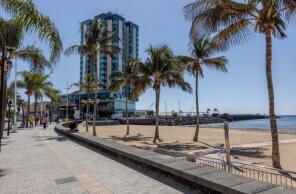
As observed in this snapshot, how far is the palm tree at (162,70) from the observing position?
24.5 m

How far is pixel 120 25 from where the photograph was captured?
130 m

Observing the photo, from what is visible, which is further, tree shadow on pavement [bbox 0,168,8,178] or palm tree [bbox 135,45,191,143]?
palm tree [bbox 135,45,191,143]

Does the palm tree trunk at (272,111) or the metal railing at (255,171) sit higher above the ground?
the palm tree trunk at (272,111)

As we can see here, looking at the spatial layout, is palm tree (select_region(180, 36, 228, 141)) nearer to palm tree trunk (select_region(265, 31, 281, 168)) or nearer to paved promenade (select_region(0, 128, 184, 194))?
palm tree trunk (select_region(265, 31, 281, 168))

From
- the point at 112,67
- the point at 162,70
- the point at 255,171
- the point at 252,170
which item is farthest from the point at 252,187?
the point at 112,67

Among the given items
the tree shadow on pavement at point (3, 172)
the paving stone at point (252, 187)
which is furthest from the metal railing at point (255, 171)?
the tree shadow on pavement at point (3, 172)

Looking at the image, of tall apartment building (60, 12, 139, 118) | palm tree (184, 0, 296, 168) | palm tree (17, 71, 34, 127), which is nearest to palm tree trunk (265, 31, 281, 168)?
palm tree (184, 0, 296, 168)

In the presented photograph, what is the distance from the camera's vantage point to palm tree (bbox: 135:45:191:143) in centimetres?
2450

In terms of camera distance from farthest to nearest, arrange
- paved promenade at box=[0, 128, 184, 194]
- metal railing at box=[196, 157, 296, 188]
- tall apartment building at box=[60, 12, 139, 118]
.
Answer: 1. tall apartment building at box=[60, 12, 139, 118]
2. metal railing at box=[196, 157, 296, 188]
3. paved promenade at box=[0, 128, 184, 194]

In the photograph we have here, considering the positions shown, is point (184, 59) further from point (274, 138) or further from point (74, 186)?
point (74, 186)

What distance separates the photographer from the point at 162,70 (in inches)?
972

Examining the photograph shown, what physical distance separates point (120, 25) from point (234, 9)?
120933mm

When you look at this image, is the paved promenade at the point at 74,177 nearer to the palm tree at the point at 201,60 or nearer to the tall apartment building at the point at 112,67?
the palm tree at the point at 201,60

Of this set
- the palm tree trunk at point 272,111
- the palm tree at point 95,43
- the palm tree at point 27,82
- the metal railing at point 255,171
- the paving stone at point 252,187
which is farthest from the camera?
the palm tree at point 27,82
